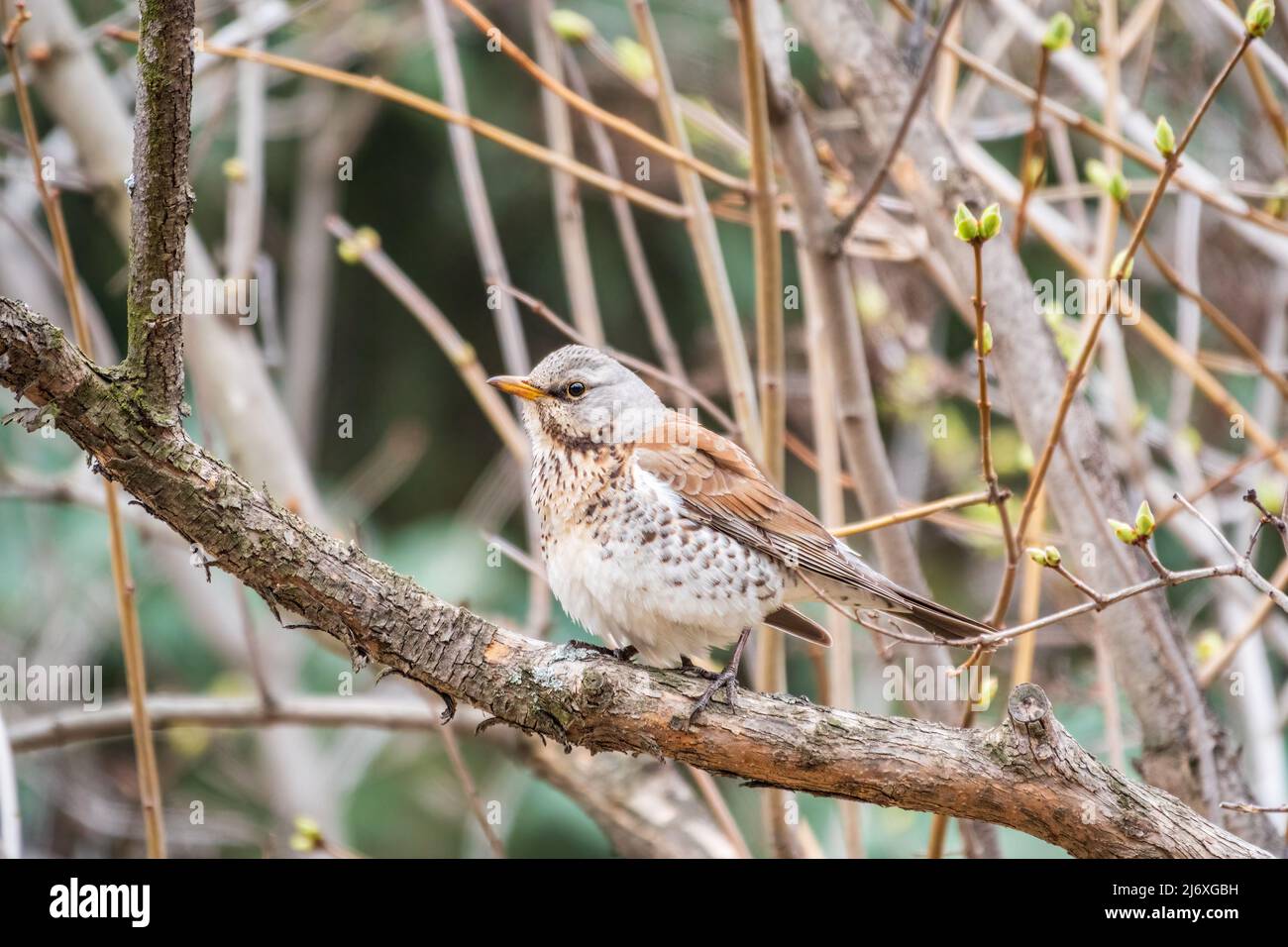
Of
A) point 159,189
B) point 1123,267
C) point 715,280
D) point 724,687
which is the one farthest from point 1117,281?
point 159,189

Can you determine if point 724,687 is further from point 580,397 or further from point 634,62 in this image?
point 634,62

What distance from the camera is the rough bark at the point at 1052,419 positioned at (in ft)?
10.0

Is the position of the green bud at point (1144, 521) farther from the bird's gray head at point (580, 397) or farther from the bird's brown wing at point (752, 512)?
the bird's gray head at point (580, 397)

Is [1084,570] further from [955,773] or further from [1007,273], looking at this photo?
[955,773]

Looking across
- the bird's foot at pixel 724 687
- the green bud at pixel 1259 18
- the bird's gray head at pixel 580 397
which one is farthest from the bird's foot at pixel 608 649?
the green bud at pixel 1259 18

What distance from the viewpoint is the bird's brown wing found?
3.06 meters

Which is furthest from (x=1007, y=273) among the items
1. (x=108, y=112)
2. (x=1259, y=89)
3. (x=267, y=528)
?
(x=108, y=112)

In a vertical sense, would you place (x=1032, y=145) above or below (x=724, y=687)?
above

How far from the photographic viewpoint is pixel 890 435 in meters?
8.89

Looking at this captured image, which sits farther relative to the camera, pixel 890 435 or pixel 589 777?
pixel 890 435

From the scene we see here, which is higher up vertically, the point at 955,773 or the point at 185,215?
the point at 185,215

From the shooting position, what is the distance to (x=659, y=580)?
297 cm

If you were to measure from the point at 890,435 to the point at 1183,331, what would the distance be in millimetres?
4620

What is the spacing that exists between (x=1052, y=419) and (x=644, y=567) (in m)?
1.16
